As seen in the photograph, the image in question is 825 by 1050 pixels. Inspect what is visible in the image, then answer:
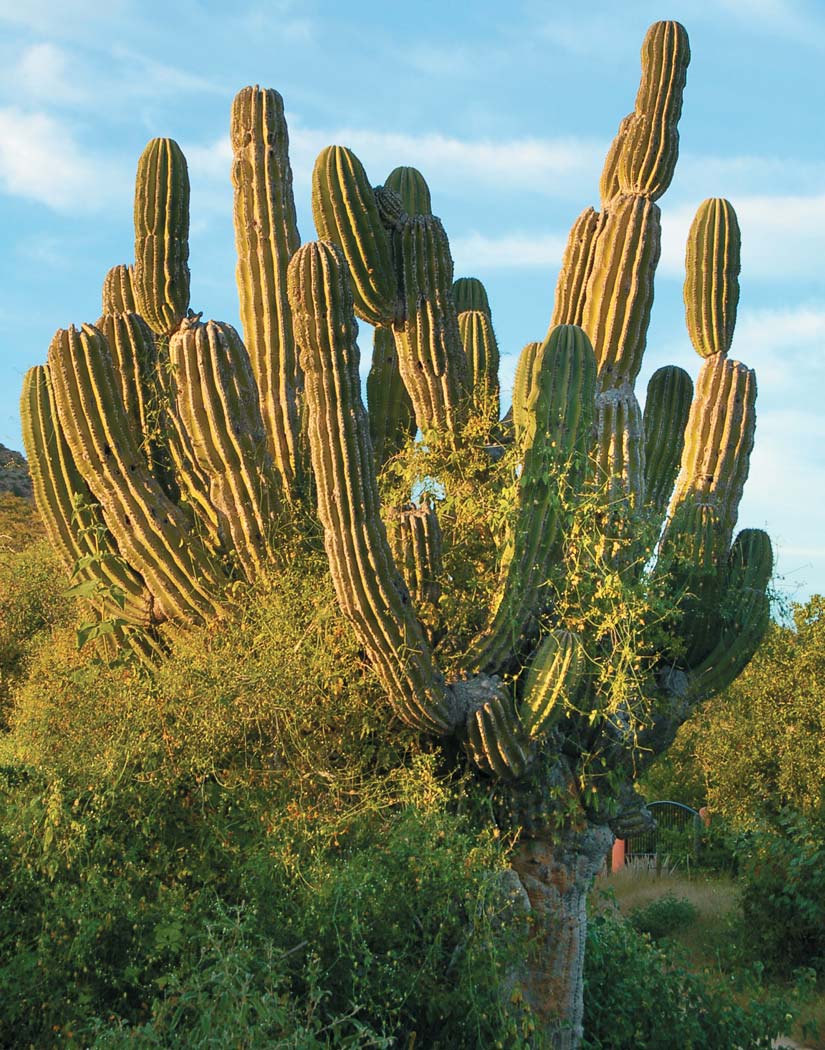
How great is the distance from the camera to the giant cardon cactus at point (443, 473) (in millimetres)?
7133

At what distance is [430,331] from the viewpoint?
27.2ft

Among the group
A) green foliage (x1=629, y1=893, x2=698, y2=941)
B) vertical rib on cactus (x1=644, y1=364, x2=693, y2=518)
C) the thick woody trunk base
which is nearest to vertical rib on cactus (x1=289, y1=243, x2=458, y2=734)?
the thick woody trunk base

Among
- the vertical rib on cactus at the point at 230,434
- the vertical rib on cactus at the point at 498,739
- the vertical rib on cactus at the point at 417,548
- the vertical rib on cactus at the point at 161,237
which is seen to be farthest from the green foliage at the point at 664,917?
the vertical rib on cactus at the point at 161,237

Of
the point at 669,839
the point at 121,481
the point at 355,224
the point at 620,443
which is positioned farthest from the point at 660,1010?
the point at 669,839

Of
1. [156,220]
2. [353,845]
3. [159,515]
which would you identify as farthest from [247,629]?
Answer: [156,220]

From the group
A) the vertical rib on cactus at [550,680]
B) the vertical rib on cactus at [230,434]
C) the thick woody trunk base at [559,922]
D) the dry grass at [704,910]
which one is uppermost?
the vertical rib on cactus at [230,434]

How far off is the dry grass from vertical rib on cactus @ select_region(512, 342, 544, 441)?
16.2 feet

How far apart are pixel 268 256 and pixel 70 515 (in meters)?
2.29

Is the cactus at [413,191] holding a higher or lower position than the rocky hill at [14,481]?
higher

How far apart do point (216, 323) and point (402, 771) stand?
3.04 m

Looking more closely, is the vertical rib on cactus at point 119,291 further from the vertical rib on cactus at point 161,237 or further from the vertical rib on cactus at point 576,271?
the vertical rib on cactus at point 576,271

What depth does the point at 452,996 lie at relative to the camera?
6.24 metres

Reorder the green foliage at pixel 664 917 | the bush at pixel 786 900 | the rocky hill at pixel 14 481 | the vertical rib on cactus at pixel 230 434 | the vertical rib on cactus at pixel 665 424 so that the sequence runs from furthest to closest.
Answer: the rocky hill at pixel 14 481 → the green foliage at pixel 664 917 → the bush at pixel 786 900 → the vertical rib on cactus at pixel 665 424 → the vertical rib on cactus at pixel 230 434

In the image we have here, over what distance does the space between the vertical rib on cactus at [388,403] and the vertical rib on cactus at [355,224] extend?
1.09 meters
